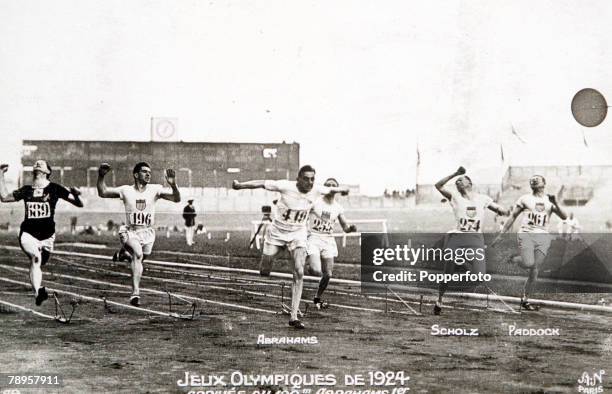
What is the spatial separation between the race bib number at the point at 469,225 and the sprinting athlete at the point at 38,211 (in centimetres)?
308

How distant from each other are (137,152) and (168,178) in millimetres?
334

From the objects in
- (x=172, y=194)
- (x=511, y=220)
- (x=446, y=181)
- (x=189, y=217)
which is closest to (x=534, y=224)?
(x=511, y=220)

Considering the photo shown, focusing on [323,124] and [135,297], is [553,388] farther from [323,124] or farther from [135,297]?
[135,297]

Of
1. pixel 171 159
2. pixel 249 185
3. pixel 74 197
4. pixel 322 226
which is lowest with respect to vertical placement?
pixel 322 226

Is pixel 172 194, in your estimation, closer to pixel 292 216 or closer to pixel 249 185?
pixel 249 185

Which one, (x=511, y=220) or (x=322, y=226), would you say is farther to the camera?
(x=511, y=220)

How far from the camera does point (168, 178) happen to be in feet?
20.2

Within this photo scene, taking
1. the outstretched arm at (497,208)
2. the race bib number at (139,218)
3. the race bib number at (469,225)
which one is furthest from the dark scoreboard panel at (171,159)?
the outstretched arm at (497,208)

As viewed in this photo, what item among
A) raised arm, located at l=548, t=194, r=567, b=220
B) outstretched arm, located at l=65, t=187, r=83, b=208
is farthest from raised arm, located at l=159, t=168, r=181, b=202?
raised arm, located at l=548, t=194, r=567, b=220

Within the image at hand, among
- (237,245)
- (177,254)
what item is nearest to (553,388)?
(237,245)

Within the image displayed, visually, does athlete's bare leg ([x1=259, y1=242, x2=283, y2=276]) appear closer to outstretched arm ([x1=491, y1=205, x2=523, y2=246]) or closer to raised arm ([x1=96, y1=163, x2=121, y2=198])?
raised arm ([x1=96, y1=163, x2=121, y2=198])

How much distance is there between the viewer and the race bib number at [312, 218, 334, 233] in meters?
6.33

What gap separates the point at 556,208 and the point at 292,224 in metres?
2.28

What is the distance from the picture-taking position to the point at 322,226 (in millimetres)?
6379
